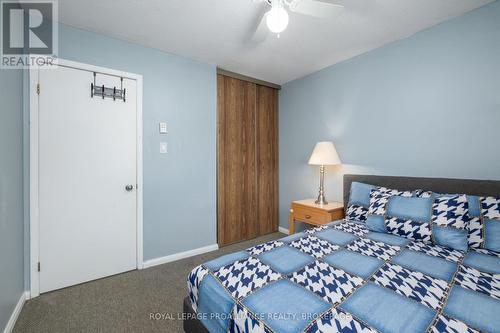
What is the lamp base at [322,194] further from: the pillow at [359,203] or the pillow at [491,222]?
the pillow at [491,222]

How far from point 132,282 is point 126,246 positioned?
1.28ft

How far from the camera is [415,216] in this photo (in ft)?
5.70

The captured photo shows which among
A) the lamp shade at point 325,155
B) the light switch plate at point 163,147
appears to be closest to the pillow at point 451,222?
the lamp shade at point 325,155

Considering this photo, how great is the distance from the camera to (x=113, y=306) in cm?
185

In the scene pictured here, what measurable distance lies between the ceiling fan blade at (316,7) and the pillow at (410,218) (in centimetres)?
155

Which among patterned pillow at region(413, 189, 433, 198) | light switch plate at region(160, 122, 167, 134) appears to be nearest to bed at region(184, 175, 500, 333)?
patterned pillow at region(413, 189, 433, 198)

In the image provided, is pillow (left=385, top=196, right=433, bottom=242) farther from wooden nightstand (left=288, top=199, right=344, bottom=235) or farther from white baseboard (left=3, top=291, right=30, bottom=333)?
white baseboard (left=3, top=291, right=30, bottom=333)

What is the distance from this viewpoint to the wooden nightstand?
2.55 meters

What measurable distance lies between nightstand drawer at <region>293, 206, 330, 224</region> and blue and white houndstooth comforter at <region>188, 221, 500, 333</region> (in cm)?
94

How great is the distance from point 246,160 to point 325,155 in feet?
3.94

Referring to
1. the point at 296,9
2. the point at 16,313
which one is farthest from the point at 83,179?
the point at 296,9

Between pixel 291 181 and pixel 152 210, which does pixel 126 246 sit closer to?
pixel 152 210

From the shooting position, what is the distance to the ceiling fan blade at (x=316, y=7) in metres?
1.46

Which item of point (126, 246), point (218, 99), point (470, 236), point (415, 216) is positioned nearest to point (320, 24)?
point (218, 99)
